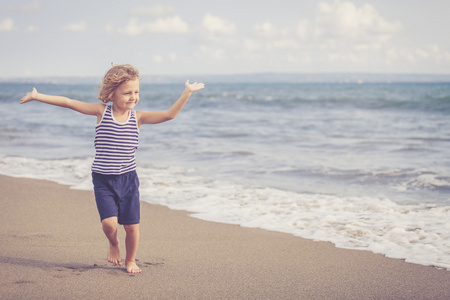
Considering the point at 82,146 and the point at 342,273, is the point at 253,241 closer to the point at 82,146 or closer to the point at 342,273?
the point at 342,273

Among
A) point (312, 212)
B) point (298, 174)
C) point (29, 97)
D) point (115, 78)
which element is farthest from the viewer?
point (298, 174)

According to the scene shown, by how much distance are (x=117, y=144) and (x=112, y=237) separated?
69 cm

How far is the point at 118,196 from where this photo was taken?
10.6 ft

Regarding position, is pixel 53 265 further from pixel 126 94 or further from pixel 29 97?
pixel 126 94

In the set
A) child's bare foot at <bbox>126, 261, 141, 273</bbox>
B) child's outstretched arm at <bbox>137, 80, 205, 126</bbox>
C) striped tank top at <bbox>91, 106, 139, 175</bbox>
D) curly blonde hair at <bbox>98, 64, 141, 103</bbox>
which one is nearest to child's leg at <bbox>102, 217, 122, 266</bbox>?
child's bare foot at <bbox>126, 261, 141, 273</bbox>

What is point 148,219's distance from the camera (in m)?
5.12

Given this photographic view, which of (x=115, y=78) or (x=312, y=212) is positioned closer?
(x=115, y=78)

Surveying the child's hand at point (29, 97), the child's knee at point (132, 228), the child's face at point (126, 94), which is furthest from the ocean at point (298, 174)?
the child's hand at point (29, 97)

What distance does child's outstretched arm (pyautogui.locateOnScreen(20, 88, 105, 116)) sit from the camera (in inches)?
117

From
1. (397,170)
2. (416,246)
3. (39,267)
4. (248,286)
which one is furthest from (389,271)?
(397,170)

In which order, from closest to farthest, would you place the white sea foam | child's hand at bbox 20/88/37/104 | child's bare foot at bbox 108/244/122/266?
1. child's hand at bbox 20/88/37/104
2. child's bare foot at bbox 108/244/122/266
3. the white sea foam

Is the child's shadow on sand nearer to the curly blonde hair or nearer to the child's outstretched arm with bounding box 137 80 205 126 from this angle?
the child's outstretched arm with bounding box 137 80 205 126

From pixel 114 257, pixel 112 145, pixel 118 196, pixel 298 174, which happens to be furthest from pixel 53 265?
pixel 298 174

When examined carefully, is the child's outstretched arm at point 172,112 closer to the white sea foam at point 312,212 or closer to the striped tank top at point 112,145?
the striped tank top at point 112,145
